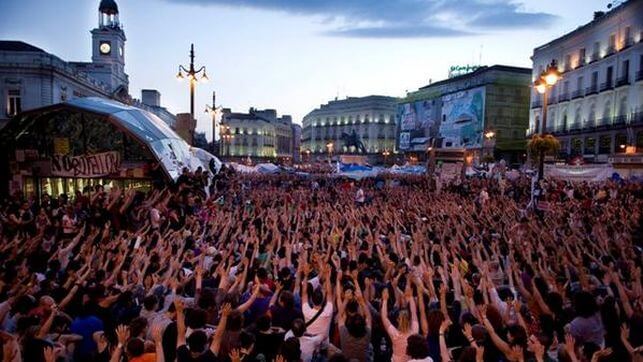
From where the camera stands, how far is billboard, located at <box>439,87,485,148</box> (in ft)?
215

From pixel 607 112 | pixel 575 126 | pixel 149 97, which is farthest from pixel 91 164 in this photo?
pixel 149 97

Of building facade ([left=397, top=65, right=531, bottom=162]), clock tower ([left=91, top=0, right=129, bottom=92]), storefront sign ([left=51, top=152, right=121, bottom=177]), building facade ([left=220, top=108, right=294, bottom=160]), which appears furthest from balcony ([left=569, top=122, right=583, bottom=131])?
building facade ([left=220, top=108, right=294, bottom=160])

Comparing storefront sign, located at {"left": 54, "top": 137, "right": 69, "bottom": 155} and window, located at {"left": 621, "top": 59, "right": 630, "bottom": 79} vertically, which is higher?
window, located at {"left": 621, "top": 59, "right": 630, "bottom": 79}

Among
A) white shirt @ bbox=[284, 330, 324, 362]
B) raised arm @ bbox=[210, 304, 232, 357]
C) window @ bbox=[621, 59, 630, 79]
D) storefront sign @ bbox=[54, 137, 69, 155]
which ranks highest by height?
Result: window @ bbox=[621, 59, 630, 79]

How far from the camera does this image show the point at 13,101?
1751 inches

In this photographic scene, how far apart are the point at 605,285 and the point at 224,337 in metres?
5.38

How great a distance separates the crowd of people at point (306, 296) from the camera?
188 inches

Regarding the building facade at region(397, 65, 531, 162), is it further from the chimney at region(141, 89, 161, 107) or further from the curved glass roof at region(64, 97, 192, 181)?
the chimney at region(141, 89, 161, 107)

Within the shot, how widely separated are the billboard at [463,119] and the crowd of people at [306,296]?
55030 millimetres

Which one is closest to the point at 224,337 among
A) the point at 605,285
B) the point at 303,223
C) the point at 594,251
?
the point at 605,285

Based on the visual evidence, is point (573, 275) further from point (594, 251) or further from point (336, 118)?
point (336, 118)

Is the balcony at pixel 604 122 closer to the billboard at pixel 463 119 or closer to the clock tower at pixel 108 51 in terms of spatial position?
the billboard at pixel 463 119

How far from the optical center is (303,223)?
13.8m

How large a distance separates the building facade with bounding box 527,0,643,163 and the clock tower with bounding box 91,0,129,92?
55.3 metres
